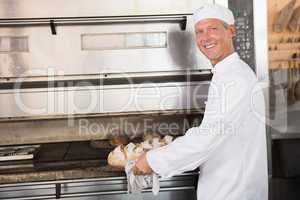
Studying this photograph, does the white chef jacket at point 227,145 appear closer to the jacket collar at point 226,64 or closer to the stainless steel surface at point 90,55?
the jacket collar at point 226,64

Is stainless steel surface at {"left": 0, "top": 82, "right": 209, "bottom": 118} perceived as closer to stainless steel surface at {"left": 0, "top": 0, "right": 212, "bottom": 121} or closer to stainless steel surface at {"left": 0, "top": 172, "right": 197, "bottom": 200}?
stainless steel surface at {"left": 0, "top": 0, "right": 212, "bottom": 121}

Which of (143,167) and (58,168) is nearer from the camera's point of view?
(143,167)

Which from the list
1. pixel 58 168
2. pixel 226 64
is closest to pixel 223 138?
pixel 226 64

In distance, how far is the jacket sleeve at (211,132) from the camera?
3.79 ft

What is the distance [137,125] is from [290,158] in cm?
82

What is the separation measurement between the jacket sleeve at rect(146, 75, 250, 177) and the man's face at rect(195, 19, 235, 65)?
12cm

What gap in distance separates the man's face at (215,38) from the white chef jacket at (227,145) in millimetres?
34

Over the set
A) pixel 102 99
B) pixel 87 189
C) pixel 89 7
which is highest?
pixel 89 7

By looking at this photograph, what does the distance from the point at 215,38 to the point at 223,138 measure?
0.36 meters

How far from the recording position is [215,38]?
49.0 inches

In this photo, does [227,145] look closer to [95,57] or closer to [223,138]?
[223,138]

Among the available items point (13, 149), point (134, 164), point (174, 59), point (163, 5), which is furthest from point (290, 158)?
point (13, 149)

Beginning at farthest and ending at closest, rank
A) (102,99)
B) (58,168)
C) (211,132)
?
(102,99)
(58,168)
(211,132)

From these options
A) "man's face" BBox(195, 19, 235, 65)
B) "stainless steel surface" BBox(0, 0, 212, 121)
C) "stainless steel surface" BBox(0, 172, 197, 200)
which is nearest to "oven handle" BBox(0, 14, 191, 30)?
"stainless steel surface" BBox(0, 0, 212, 121)
